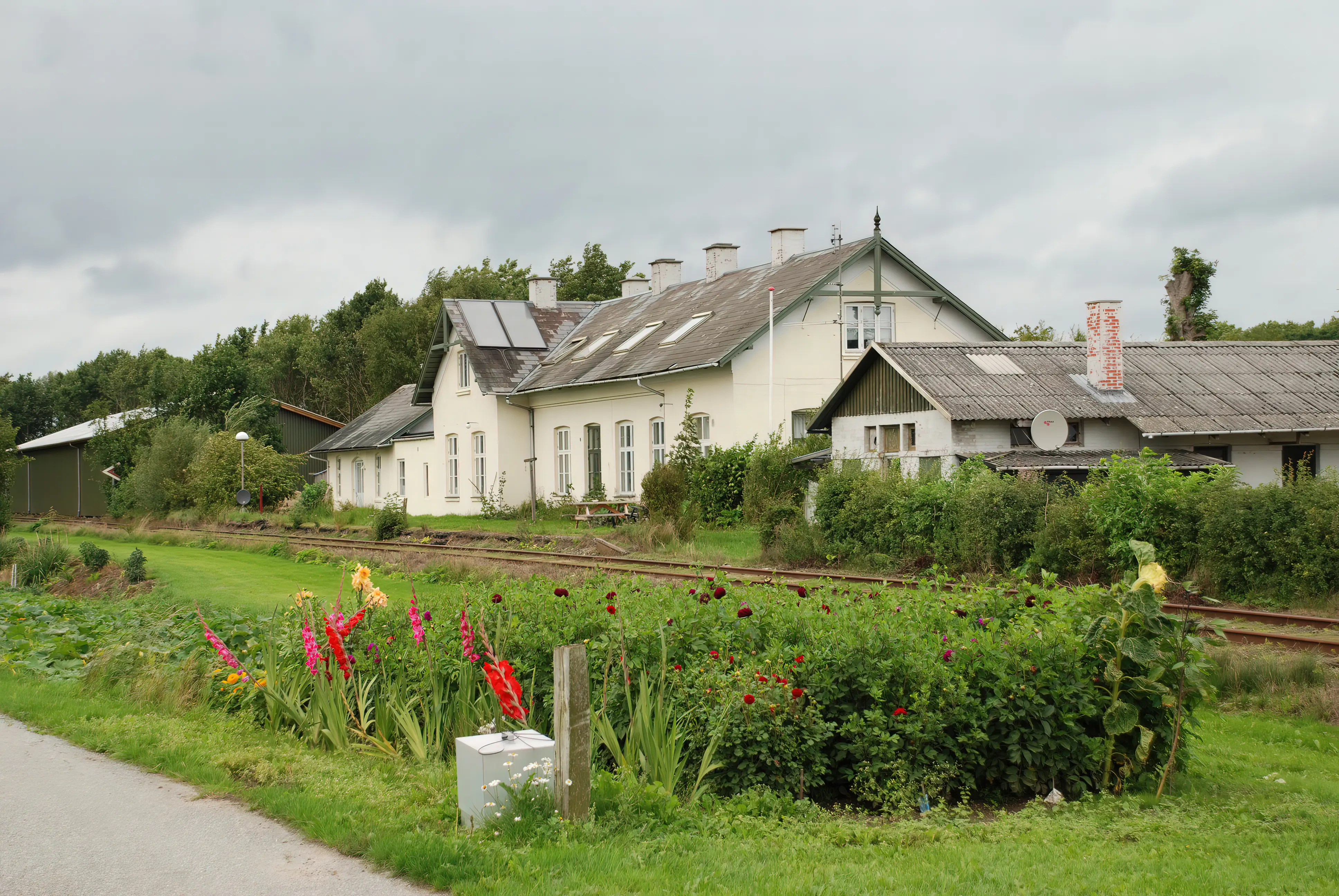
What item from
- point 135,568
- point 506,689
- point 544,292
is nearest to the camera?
point 506,689

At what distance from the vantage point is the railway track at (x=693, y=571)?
1116 cm

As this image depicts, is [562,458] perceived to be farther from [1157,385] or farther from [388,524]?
[1157,385]

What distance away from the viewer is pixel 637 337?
35.2 metres

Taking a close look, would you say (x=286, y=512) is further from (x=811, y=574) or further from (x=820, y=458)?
(x=811, y=574)

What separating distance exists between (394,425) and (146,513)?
9.32m

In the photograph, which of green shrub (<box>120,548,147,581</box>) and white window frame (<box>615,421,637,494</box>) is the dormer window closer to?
white window frame (<box>615,421,637,494</box>)

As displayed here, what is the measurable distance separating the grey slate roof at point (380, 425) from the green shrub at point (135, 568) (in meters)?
22.3

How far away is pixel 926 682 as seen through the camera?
6559 millimetres

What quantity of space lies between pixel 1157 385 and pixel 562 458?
19.2m

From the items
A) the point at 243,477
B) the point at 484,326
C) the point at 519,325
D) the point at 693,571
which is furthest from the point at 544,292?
the point at 693,571

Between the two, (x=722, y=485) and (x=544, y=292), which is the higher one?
(x=544, y=292)

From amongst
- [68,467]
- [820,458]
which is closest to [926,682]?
[820,458]

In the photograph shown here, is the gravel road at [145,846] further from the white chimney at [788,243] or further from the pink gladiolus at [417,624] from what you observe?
the white chimney at [788,243]

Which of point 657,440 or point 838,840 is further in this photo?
point 657,440
